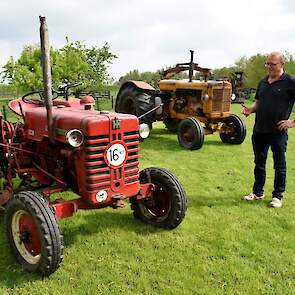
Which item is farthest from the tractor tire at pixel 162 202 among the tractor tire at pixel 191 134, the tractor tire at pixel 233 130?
the tractor tire at pixel 233 130

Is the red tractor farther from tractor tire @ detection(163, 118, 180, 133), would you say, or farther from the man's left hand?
tractor tire @ detection(163, 118, 180, 133)

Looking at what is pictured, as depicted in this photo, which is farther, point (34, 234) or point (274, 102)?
point (274, 102)

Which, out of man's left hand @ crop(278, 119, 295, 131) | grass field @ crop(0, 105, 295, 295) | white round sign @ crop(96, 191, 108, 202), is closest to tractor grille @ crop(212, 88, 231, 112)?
grass field @ crop(0, 105, 295, 295)

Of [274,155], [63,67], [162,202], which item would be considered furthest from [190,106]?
[63,67]

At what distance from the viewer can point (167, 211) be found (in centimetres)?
362

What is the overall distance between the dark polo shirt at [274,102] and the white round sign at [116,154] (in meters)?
1.83

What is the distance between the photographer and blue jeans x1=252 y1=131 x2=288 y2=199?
13.5ft

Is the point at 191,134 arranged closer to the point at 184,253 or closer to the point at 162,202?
the point at 162,202

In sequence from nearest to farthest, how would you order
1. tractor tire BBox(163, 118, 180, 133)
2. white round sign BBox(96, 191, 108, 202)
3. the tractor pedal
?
1. white round sign BBox(96, 191, 108, 202)
2. the tractor pedal
3. tractor tire BBox(163, 118, 180, 133)

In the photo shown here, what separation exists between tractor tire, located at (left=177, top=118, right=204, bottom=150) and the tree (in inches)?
547

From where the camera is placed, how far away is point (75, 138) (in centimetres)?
288

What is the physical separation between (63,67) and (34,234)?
67.3ft

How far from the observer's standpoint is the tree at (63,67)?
20.5 m

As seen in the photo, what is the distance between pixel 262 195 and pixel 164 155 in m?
2.67
